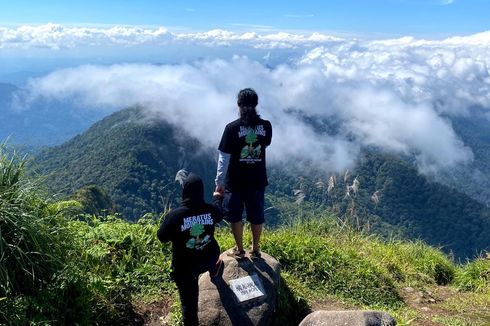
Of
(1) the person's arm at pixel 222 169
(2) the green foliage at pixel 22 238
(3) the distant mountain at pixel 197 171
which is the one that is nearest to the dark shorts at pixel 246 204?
(1) the person's arm at pixel 222 169

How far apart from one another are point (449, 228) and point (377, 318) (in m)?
139

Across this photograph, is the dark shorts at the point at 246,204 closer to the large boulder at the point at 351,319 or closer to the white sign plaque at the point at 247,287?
the white sign plaque at the point at 247,287

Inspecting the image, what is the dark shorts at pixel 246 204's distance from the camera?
5953 mm

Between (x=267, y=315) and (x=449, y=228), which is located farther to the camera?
(x=449, y=228)

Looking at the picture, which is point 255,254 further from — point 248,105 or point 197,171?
point 197,171

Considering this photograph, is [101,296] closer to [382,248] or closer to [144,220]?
[144,220]

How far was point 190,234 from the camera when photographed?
496cm

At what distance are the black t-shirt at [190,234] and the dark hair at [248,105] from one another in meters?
1.27

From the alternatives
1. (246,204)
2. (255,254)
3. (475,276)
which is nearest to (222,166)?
(246,204)

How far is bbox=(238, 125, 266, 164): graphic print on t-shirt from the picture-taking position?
5.72m

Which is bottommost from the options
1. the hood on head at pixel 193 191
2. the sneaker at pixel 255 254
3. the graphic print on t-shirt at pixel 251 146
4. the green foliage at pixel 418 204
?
the green foliage at pixel 418 204

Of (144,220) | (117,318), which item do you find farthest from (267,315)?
(144,220)

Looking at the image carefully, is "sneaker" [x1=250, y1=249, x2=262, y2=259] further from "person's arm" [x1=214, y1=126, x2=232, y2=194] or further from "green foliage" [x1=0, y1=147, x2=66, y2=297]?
"green foliage" [x1=0, y1=147, x2=66, y2=297]

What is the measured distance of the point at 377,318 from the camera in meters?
4.98
